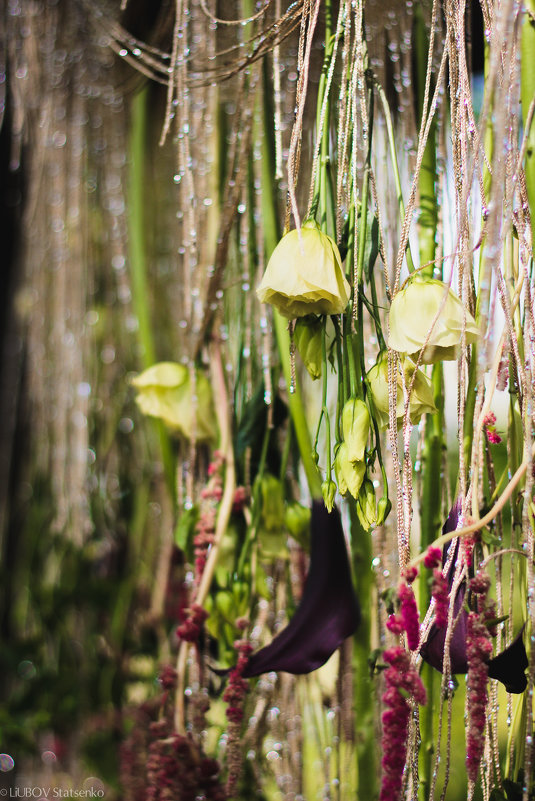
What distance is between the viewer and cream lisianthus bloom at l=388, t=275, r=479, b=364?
1.23ft

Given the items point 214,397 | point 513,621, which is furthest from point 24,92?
point 513,621

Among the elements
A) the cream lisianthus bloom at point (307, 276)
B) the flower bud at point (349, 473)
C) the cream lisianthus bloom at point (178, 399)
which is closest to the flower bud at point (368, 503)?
the flower bud at point (349, 473)

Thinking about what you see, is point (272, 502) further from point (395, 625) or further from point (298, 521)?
point (395, 625)

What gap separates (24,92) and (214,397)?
463 mm

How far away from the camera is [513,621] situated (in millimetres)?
402

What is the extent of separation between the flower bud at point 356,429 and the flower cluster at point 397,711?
112mm

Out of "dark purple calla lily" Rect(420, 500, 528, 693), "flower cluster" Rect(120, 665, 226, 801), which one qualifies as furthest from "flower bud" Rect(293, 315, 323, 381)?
"flower cluster" Rect(120, 665, 226, 801)

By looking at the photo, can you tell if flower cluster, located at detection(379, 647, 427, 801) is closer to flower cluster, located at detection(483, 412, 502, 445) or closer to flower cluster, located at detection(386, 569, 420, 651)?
flower cluster, located at detection(386, 569, 420, 651)

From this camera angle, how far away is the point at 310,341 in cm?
43

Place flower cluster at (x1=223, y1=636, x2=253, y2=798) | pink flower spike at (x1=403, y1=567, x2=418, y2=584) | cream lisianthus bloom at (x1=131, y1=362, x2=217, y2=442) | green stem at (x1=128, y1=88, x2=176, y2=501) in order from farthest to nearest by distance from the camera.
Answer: green stem at (x1=128, y1=88, x2=176, y2=501), cream lisianthus bloom at (x1=131, y1=362, x2=217, y2=442), flower cluster at (x1=223, y1=636, x2=253, y2=798), pink flower spike at (x1=403, y1=567, x2=418, y2=584)

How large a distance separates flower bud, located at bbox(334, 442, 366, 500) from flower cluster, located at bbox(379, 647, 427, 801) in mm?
94

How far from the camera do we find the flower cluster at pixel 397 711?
1.20ft

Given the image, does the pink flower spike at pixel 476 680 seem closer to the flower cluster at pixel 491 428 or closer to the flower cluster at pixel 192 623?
the flower cluster at pixel 491 428

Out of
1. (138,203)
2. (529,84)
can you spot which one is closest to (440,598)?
(529,84)
